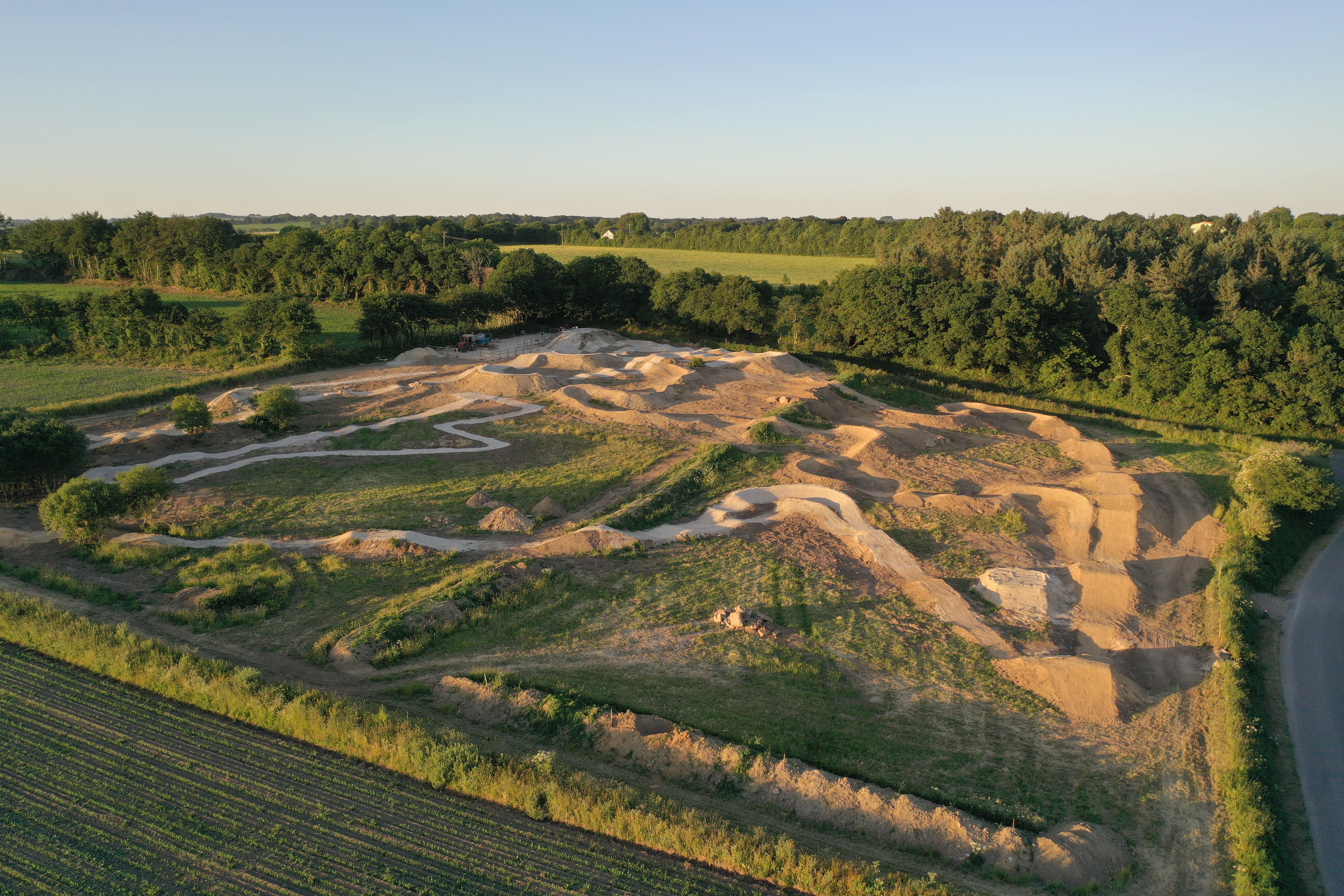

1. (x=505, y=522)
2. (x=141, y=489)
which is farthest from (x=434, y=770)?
(x=141, y=489)

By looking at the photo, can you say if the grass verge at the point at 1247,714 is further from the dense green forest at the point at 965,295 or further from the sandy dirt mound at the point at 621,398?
the sandy dirt mound at the point at 621,398

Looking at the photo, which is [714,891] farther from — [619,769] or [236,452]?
[236,452]

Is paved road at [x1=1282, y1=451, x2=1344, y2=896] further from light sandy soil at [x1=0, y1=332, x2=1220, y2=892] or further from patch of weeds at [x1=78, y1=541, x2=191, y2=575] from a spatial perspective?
patch of weeds at [x1=78, y1=541, x2=191, y2=575]

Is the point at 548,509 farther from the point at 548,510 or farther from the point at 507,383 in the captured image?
the point at 507,383

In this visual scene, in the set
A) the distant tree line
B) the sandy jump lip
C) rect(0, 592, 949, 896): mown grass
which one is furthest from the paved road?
the distant tree line

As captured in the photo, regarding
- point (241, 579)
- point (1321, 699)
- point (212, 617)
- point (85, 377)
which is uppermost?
point (85, 377)

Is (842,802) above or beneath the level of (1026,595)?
beneath
